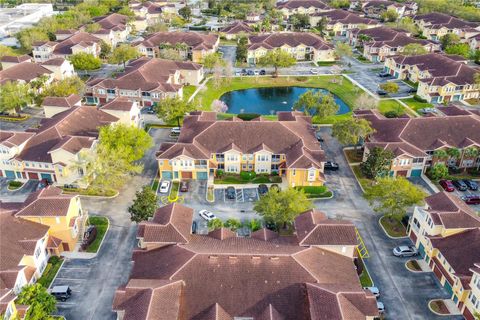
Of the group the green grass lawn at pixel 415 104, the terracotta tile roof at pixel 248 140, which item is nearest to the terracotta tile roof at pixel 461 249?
the terracotta tile roof at pixel 248 140

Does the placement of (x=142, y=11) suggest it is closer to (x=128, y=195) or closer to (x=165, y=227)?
(x=128, y=195)

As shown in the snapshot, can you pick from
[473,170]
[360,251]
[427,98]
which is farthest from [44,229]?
[427,98]

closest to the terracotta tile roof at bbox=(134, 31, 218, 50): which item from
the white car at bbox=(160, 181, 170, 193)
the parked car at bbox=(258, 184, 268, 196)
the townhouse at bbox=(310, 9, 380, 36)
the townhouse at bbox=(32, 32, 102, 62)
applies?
the townhouse at bbox=(32, 32, 102, 62)

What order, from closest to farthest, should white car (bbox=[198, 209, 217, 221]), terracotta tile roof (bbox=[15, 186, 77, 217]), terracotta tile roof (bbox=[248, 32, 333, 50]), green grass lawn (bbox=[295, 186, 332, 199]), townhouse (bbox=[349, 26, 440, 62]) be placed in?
terracotta tile roof (bbox=[15, 186, 77, 217]), white car (bbox=[198, 209, 217, 221]), green grass lawn (bbox=[295, 186, 332, 199]), townhouse (bbox=[349, 26, 440, 62]), terracotta tile roof (bbox=[248, 32, 333, 50])

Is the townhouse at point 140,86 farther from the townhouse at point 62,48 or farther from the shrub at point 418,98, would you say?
the shrub at point 418,98

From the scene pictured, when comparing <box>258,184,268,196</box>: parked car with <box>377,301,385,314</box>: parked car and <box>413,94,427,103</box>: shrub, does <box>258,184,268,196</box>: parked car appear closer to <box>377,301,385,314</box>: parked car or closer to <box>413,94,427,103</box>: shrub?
<box>377,301,385,314</box>: parked car
